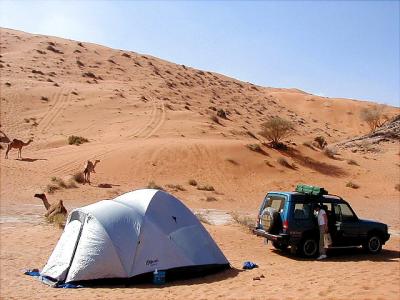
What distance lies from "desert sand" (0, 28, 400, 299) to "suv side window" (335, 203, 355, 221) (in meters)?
1.07

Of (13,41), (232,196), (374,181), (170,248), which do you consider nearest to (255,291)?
(170,248)

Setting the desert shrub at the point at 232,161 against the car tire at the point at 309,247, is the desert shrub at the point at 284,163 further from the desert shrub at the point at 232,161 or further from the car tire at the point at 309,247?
the car tire at the point at 309,247

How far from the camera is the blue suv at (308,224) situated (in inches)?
522

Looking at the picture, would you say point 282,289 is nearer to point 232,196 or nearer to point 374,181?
point 232,196

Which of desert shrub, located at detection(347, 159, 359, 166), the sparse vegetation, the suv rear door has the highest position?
desert shrub, located at detection(347, 159, 359, 166)

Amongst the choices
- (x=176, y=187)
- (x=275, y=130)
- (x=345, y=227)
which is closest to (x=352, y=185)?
(x=275, y=130)

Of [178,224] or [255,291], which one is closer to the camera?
[255,291]

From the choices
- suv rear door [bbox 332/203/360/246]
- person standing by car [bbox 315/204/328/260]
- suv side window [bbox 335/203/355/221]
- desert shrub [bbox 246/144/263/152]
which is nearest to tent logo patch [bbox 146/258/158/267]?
person standing by car [bbox 315/204/328/260]

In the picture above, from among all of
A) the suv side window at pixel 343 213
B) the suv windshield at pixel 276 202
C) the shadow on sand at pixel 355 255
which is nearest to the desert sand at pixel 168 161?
the shadow on sand at pixel 355 255

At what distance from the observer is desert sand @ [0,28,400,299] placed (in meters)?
10.4

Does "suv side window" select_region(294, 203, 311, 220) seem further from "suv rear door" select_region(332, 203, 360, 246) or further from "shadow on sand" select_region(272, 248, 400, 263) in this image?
"shadow on sand" select_region(272, 248, 400, 263)

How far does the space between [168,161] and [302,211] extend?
17294 millimetres

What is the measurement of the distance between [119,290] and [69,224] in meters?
2.32

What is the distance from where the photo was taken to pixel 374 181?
105 feet
